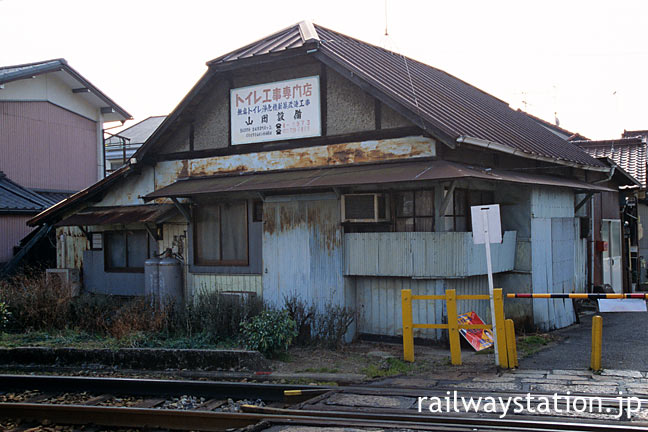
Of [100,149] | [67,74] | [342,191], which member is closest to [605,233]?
[342,191]

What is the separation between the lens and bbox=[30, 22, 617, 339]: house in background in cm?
1127

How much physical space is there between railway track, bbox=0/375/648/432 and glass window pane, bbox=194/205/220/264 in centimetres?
489

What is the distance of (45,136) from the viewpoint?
985 inches

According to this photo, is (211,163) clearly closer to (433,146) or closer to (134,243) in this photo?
(134,243)

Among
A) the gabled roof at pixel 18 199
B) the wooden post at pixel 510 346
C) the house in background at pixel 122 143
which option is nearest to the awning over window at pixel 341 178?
the wooden post at pixel 510 346

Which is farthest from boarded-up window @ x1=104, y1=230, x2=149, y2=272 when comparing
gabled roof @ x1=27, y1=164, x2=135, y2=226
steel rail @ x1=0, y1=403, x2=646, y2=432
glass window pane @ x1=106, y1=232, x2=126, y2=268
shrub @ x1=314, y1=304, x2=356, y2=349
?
steel rail @ x1=0, y1=403, x2=646, y2=432

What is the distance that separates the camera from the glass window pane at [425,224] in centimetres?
1152

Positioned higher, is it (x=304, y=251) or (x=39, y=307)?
(x=304, y=251)

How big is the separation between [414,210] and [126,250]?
7798 mm

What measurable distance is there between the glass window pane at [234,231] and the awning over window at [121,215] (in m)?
1.42

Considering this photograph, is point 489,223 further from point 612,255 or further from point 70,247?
point 70,247

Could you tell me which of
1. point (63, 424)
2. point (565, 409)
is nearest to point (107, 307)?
point (63, 424)

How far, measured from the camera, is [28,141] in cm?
2431

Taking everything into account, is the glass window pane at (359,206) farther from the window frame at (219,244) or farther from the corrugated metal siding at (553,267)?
the corrugated metal siding at (553,267)
